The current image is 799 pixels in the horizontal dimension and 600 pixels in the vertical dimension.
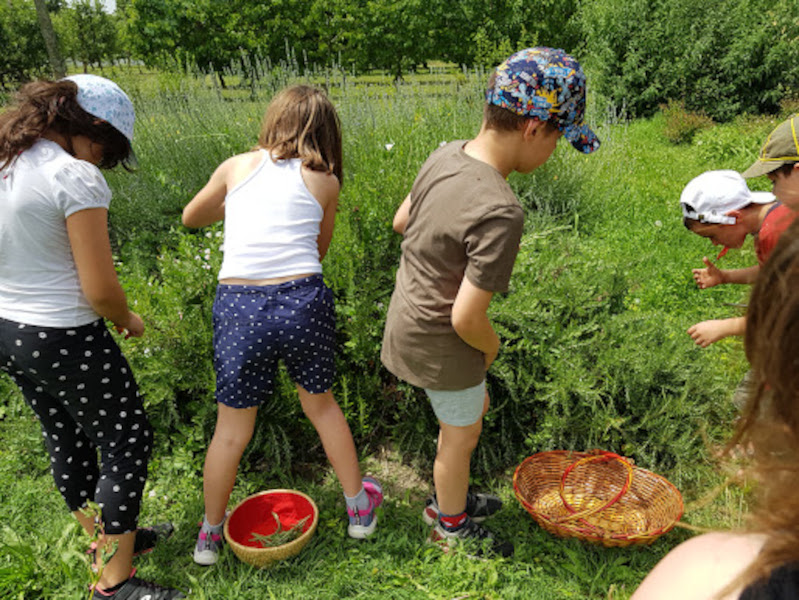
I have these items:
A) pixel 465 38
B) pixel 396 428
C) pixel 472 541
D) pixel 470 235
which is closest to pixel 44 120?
pixel 470 235

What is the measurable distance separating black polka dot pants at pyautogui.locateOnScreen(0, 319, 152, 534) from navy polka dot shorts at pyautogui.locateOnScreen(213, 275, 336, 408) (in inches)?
13.4

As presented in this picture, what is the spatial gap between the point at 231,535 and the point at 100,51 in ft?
140

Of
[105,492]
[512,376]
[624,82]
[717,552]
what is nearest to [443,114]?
[512,376]

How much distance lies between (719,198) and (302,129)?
5.65 feet

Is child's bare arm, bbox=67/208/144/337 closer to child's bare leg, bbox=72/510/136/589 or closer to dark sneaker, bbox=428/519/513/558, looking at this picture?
child's bare leg, bbox=72/510/136/589

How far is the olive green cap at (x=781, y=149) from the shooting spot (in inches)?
91.4

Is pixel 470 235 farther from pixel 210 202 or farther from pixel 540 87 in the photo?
pixel 210 202

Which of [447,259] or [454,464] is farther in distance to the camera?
[454,464]

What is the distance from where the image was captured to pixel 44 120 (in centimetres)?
180

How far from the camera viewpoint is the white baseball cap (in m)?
2.46

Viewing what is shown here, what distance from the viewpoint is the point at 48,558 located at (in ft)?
7.81

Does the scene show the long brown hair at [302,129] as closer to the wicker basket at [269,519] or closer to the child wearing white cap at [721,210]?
Result: the wicker basket at [269,519]

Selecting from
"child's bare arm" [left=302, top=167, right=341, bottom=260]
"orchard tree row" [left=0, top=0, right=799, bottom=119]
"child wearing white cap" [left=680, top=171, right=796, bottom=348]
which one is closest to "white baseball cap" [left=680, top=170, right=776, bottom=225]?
"child wearing white cap" [left=680, top=171, right=796, bottom=348]

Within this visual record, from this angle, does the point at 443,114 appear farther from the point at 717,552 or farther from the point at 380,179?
the point at 717,552
